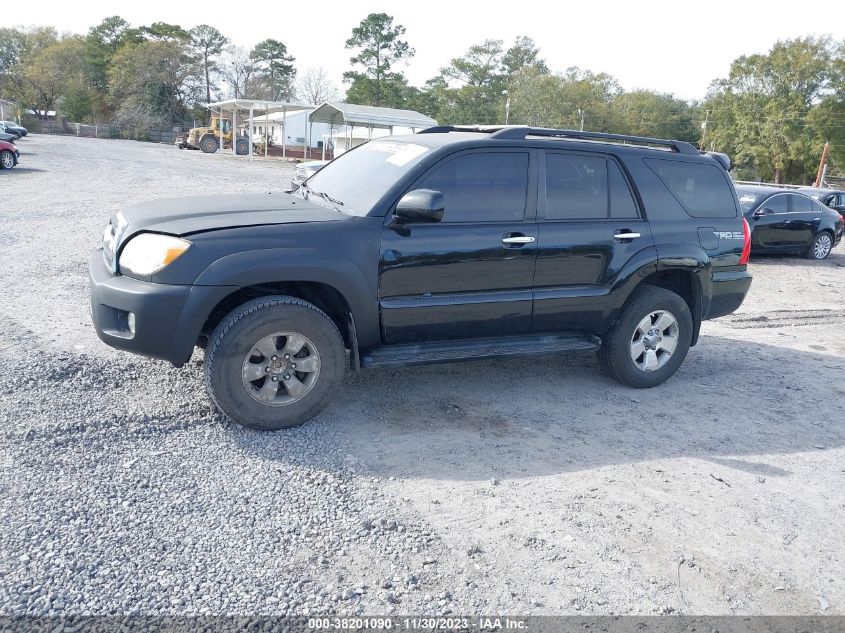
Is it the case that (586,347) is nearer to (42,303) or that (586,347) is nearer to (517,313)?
(517,313)

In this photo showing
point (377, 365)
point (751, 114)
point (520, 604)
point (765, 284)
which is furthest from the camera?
point (751, 114)

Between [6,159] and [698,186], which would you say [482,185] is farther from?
[6,159]

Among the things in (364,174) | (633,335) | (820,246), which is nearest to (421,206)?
(364,174)

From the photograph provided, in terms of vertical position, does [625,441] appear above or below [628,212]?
below

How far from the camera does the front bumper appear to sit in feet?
12.9

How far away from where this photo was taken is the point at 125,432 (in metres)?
4.10

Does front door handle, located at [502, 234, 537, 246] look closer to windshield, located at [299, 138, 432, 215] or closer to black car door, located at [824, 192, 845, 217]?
windshield, located at [299, 138, 432, 215]

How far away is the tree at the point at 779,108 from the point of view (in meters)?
53.2

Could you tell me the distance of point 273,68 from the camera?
82125 mm

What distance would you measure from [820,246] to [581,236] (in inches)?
486

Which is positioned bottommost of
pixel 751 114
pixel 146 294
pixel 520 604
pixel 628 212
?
pixel 520 604

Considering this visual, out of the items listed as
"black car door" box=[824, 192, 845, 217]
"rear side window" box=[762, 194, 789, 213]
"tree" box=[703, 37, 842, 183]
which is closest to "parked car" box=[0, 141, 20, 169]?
"rear side window" box=[762, 194, 789, 213]

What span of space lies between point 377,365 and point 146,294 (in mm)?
1451

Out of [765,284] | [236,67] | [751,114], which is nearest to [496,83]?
[751,114]
